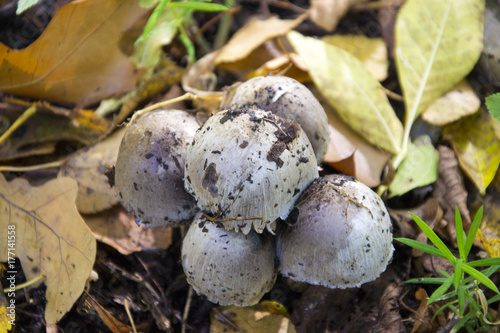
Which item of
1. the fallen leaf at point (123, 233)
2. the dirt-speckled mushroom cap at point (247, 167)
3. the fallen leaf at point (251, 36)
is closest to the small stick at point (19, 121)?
the fallen leaf at point (123, 233)

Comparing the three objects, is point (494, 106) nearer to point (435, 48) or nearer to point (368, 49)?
point (435, 48)

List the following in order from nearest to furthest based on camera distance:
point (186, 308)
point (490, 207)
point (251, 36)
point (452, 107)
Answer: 1. point (186, 308)
2. point (490, 207)
3. point (452, 107)
4. point (251, 36)

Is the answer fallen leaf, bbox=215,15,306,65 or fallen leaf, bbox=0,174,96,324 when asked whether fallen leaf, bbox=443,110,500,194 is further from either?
fallen leaf, bbox=0,174,96,324

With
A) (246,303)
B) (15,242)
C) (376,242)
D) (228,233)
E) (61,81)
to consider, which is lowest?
(246,303)

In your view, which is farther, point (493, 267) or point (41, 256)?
point (41, 256)

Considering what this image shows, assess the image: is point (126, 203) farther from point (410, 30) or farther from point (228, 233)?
point (410, 30)

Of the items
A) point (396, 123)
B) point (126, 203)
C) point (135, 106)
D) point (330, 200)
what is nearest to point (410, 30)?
point (396, 123)

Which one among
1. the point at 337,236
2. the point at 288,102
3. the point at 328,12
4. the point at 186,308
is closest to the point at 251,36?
the point at 328,12
